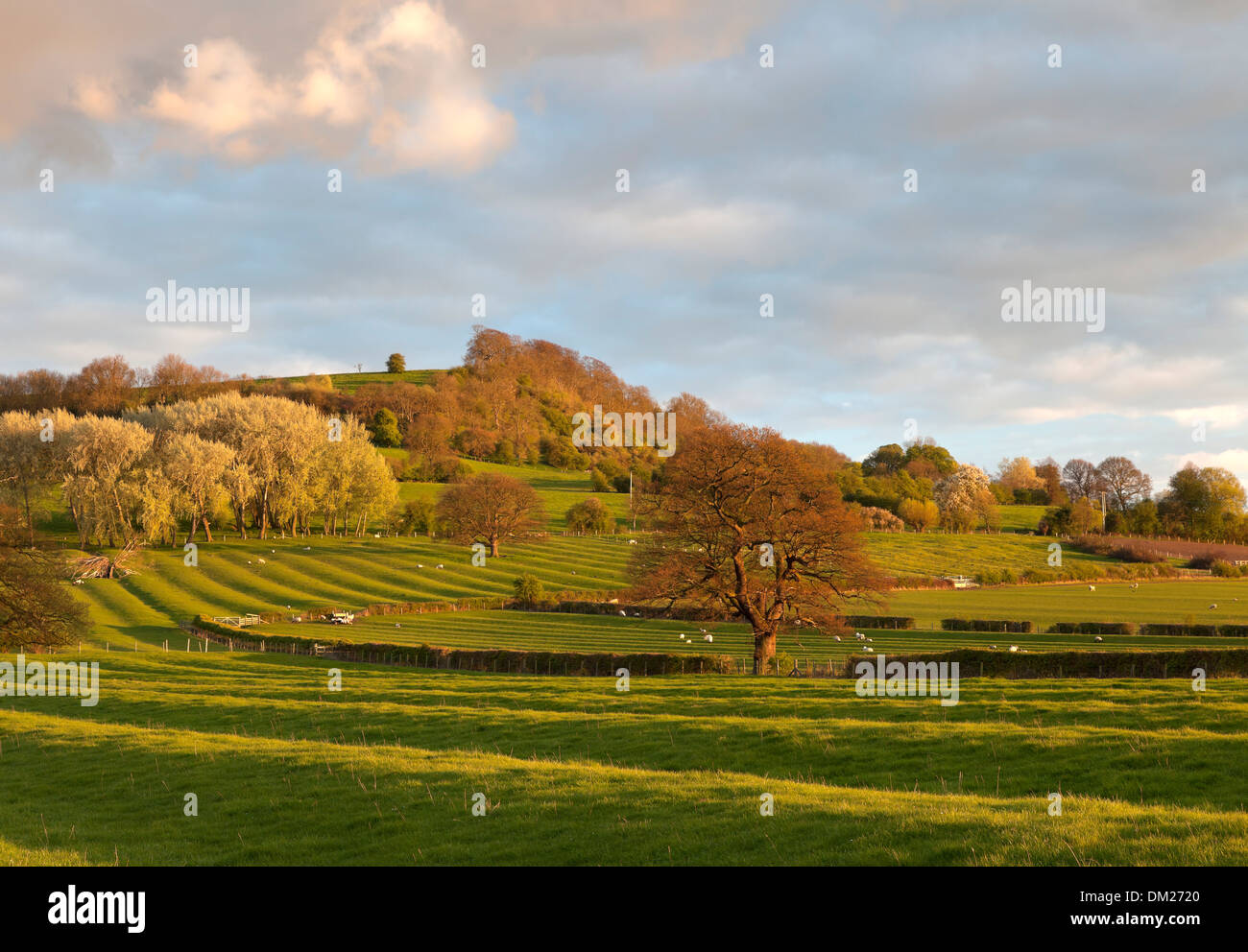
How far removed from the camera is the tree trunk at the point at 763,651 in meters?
44.0

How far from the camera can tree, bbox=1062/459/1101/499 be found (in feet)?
602

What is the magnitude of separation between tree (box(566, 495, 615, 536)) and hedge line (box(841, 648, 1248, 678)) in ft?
297

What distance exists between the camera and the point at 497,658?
5066 cm

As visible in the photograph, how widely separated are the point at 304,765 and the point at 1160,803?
16.7 metres

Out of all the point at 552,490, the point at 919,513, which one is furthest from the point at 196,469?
the point at 919,513

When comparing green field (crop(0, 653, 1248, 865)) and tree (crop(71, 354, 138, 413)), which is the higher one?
tree (crop(71, 354, 138, 413))

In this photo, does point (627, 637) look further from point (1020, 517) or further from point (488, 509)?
point (1020, 517)

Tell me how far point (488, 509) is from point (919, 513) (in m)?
81.5

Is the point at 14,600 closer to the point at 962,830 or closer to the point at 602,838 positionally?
the point at 602,838

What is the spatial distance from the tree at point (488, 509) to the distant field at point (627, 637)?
2953 cm

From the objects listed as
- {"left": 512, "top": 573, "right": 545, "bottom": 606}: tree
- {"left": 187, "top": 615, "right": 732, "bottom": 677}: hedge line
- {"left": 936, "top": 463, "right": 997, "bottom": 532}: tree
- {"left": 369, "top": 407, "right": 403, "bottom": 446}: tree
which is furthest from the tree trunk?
{"left": 369, "top": 407, "right": 403, "bottom": 446}: tree

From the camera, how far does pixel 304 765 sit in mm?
18062

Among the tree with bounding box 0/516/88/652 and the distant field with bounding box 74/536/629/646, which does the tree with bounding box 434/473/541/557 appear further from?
the tree with bounding box 0/516/88/652
